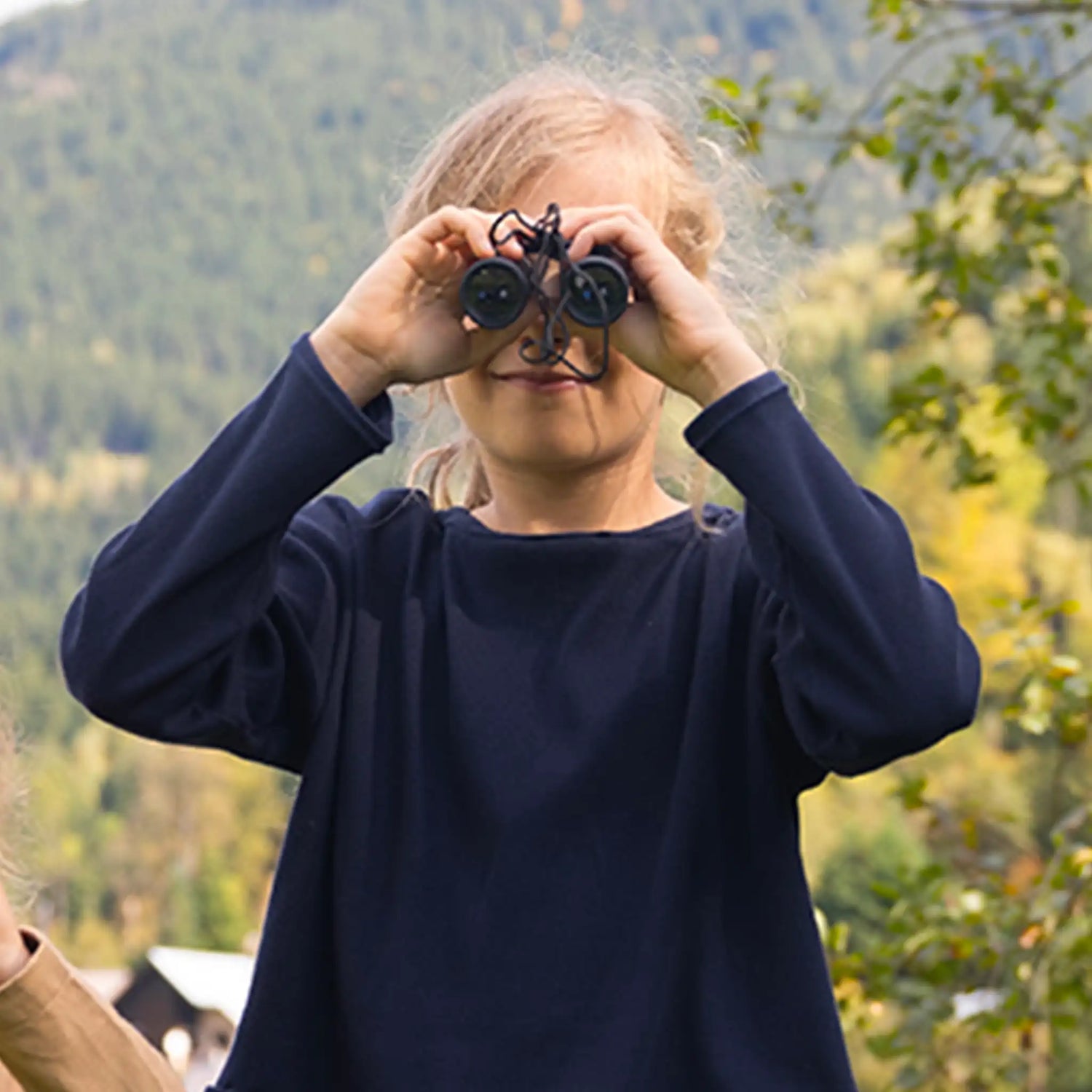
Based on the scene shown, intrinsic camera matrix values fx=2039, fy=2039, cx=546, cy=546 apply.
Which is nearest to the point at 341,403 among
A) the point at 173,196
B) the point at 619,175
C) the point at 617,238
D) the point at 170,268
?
the point at 617,238

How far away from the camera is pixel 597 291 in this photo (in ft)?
5.74

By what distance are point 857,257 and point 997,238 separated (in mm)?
50733

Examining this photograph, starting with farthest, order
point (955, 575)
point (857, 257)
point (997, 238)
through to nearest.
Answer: point (857, 257) → point (955, 575) → point (997, 238)

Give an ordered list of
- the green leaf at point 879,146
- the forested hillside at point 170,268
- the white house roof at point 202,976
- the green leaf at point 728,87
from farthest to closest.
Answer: the forested hillside at point 170,268, the white house roof at point 202,976, the green leaf at point 879,146, the green leaf at point 728,87

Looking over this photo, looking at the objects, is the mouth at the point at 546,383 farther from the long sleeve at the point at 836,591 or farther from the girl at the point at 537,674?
the long sleeve at the point at 836,591

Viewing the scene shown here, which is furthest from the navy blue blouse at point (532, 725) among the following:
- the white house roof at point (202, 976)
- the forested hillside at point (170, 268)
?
the forested hillside at point (170, 268)

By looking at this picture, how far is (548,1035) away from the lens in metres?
1.78

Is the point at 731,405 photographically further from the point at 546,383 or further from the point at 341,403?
the point at 341,403

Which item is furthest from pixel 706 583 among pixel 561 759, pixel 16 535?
pixel 16 535

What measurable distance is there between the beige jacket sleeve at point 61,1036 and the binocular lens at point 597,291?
36.9 inches

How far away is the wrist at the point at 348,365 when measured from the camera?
179 cm

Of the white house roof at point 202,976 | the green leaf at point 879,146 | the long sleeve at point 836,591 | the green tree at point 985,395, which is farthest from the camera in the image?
the white house roof at point 202,976

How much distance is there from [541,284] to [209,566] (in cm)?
38

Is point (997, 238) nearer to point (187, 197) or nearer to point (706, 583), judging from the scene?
point (706, 583)
